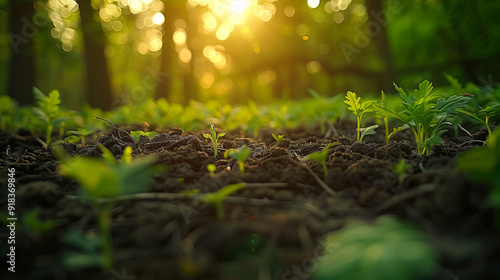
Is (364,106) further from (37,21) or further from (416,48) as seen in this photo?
(416,48)

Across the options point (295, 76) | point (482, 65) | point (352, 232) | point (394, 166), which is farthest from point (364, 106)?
point (295, 76)

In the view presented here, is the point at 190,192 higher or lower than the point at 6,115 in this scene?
lower

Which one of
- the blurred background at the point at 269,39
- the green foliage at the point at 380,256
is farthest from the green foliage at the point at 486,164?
the blurred background at the point at 269,39

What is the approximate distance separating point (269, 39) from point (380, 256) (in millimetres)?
15979

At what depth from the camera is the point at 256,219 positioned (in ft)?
4.09

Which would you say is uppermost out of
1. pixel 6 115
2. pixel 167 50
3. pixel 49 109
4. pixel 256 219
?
pixel 167 50

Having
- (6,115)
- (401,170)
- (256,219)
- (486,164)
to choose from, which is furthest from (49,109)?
(486,164)

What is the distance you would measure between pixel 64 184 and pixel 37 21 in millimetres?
9535

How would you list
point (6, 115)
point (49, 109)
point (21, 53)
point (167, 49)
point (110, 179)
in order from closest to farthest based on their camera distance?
1. point (110, 179)
2. point (49, 109)
3. point (6, 115)
4. point (21, 53)
5. point (167, 49)

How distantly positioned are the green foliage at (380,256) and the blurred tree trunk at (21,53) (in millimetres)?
9511

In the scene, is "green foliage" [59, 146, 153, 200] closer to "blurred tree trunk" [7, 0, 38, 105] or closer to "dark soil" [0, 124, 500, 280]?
"dark soil" [0, 124, 500, 280]

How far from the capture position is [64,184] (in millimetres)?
1641

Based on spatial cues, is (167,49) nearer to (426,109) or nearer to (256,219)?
(426,109)

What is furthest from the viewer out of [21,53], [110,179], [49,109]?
[21,53]
